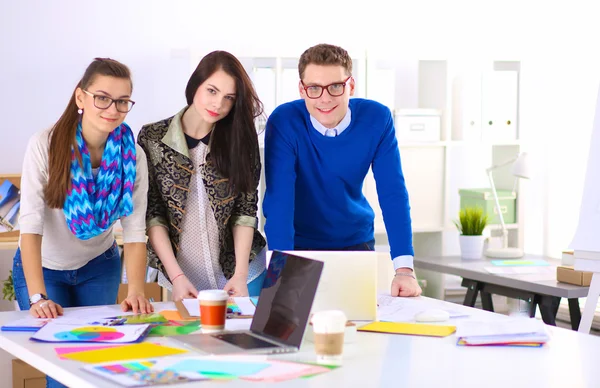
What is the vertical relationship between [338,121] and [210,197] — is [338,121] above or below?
above

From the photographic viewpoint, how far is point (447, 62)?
5.04 m

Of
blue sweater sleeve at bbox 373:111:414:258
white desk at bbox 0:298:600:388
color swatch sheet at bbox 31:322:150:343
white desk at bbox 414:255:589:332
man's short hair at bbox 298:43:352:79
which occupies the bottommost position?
white desk at bbox 414:255:589:332

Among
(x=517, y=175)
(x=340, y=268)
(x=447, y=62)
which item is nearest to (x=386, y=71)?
(x=447, y=62)

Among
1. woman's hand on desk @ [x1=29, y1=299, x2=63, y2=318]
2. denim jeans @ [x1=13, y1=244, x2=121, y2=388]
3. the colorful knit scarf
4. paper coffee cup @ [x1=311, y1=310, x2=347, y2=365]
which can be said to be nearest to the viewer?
paper coffee cup @ [x1=311, y1=310, x2=347, y2=365]

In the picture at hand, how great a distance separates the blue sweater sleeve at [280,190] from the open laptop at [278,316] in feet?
1.67

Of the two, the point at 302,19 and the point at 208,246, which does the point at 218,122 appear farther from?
the point at 302,19

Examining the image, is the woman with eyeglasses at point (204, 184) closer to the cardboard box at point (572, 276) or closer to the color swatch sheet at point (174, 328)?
the color swatch sheet at point (174, 328)

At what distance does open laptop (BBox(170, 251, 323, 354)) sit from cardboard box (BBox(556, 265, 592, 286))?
2.13m

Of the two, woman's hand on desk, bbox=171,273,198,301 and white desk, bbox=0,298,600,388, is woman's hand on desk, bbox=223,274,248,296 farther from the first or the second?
white desk, bbox=0,298,600,388

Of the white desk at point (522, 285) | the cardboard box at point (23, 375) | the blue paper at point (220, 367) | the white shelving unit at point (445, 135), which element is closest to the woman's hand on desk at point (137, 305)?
the blue paper at point (220, 367)

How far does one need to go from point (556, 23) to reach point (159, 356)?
4.52 metres

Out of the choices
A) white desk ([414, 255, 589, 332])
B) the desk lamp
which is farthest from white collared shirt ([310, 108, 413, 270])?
the desk lamp

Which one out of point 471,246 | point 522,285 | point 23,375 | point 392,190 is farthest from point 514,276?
point 23,375

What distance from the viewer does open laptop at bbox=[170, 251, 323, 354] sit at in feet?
5.91
